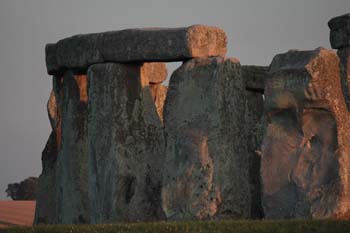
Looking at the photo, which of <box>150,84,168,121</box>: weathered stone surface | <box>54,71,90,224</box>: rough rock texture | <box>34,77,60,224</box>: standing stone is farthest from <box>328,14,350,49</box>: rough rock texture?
<box>34,77,60,224</box>: standing stone

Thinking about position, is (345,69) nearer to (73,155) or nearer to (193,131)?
(193,131)

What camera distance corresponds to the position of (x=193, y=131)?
23.8 m

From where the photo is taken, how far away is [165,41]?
2477cm

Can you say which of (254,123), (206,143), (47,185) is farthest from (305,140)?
(47,185)

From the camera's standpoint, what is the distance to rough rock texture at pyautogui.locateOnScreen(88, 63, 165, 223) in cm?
2549

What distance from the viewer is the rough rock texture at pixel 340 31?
28.8 m

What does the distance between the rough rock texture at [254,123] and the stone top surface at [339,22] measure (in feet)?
10.4

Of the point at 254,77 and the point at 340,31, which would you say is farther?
the point at 340,31

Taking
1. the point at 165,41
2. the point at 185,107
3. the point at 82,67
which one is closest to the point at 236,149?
the point at 185,107

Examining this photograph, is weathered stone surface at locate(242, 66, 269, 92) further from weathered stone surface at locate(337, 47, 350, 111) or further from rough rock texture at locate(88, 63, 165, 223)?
weathered stone surface at locate(337, 47, 350, 111)

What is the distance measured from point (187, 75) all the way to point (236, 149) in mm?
1934

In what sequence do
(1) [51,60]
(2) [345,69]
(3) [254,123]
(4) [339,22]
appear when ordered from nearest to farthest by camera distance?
(3) [254,123], (1) [51,60], (2) [345,69], (4) [339,22]

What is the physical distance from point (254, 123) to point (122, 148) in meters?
3.13

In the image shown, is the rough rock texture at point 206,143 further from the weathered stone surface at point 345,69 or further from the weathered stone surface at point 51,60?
the weathered stone surface at point 345,69
